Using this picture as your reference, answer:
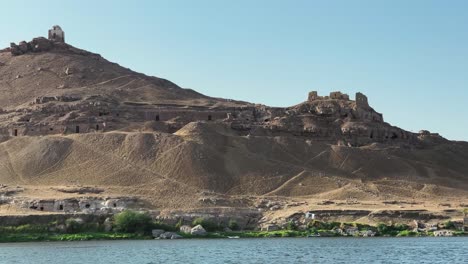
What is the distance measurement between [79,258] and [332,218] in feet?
112

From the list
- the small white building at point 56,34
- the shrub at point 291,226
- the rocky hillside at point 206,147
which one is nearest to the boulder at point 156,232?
the rocky hillside at point 206,147

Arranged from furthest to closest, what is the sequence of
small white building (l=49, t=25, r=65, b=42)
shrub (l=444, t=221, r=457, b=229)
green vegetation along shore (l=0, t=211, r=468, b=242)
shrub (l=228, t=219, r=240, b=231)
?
small white building (l=49, t=25, r=65, b=42) → shrub (l=228, t=219, r=240, b=231) → shrub (l=444, t=221, r=457, b=229) → green vegetation along shore (l=0, t=211, r=468, b=242)

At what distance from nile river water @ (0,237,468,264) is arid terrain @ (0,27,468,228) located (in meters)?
14.5

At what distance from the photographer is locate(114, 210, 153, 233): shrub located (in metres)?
74.9

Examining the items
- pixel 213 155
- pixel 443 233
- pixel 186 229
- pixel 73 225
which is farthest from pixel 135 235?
pixel 443 233

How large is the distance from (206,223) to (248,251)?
21099 millimetres

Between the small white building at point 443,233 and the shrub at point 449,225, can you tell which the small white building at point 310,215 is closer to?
the small white building at point 443,233

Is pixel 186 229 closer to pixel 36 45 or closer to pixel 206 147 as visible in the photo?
pixel 206 147

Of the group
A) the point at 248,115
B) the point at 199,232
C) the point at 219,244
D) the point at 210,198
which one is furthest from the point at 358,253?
the point at 248,115

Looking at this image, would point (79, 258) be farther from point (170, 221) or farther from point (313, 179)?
point (313, 179)

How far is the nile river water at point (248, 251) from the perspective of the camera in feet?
168

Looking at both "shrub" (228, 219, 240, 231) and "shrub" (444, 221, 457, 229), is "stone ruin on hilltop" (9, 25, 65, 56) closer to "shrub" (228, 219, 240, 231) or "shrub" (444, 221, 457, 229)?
"shrub" (228, 219, 240, 231)

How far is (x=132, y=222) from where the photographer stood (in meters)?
74.9

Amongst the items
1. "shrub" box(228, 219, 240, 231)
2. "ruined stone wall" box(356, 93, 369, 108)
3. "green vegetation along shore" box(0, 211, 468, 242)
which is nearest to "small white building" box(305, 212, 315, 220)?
"green vegetation along shore" box(0, 211, 468, 242)
